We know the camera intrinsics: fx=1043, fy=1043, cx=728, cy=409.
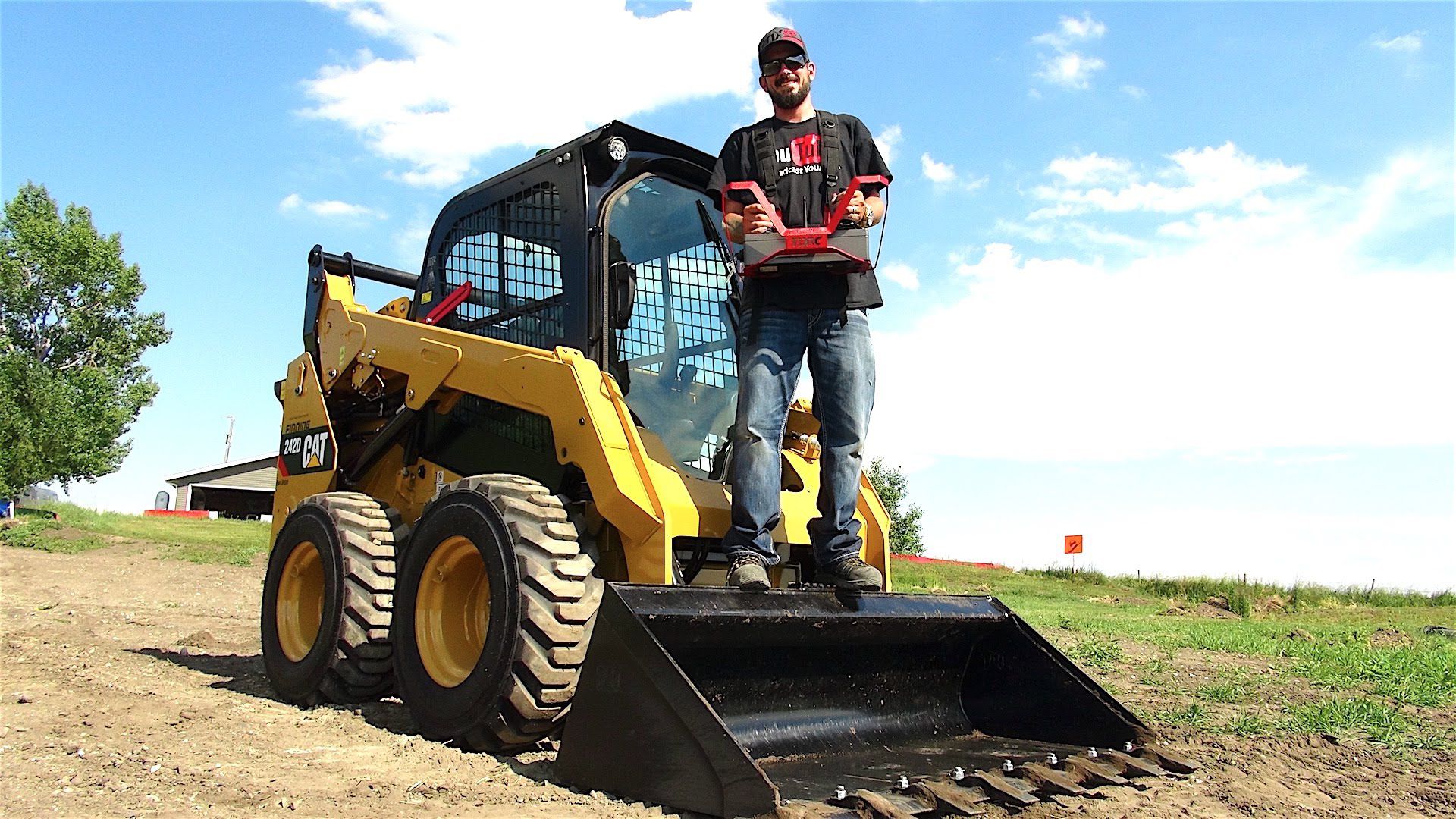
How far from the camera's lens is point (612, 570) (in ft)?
13.9

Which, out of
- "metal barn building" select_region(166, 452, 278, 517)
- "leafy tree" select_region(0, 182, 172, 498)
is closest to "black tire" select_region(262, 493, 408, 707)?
"leafy tree" select_region(0, 182, 172, 498)

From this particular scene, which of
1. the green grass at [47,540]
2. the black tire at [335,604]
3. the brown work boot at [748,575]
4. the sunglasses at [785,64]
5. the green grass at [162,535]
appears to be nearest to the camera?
the brown work boot at [748,575]

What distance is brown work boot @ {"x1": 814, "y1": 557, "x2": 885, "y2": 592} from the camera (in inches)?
157

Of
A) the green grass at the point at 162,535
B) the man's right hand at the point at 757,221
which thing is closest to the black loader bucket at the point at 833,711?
the man's right hand at the point at 757,221

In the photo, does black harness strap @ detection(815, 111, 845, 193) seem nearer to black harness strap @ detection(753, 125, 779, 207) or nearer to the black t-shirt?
the black t-shirt

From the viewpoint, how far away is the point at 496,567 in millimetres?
3891

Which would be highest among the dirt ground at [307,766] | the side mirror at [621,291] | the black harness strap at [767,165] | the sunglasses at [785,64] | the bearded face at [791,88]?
the sunglasses at [785,64]

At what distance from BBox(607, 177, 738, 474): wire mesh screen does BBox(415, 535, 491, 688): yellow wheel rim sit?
99 centimetres

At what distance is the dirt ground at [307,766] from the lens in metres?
3.14

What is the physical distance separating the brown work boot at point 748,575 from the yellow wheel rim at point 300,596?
2.93m

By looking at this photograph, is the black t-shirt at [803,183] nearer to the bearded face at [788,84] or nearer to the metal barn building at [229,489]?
the bearded face at [788,84]

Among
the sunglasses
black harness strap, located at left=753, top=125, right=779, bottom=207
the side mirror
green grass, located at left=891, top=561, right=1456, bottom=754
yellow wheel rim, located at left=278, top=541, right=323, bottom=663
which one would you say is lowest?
green grass, located at left=891, top=561, right=1456, bottom=754

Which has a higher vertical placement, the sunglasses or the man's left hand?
the sunglasses

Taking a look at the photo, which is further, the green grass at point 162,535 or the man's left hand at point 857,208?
the green grass at point 162,535
